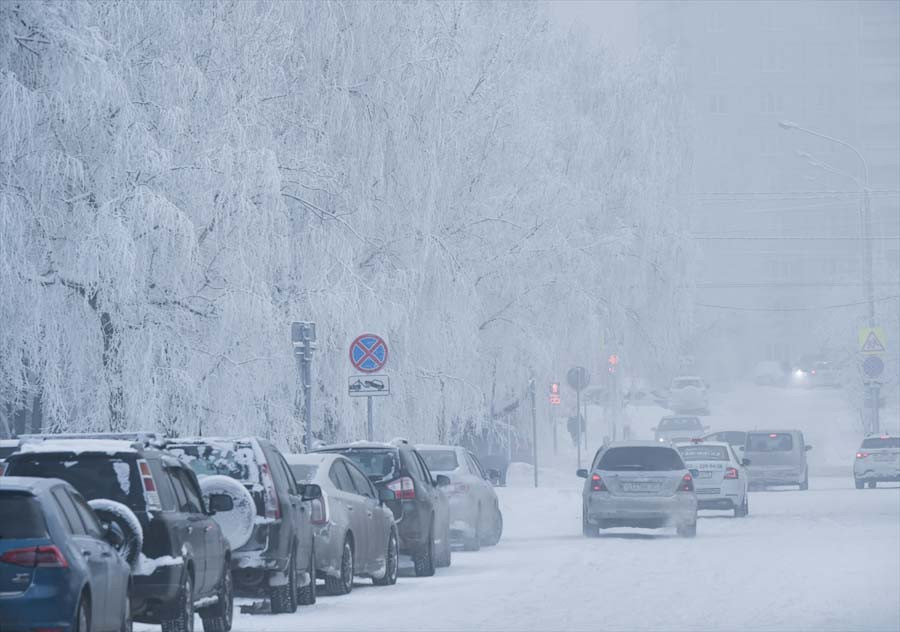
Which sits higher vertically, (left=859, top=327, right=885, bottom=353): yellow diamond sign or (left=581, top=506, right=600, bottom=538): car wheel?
(left=859, top=327, right=885, bottom=353): yellow diamond sign

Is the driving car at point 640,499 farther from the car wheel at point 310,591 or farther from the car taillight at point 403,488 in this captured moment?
the car wheel at point 310,591

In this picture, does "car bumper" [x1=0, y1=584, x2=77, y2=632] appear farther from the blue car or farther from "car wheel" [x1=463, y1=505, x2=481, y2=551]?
"car wheel" [x1=463, y1=505, x2=481, y2=551]

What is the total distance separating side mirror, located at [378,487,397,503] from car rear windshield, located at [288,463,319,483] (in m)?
2.65

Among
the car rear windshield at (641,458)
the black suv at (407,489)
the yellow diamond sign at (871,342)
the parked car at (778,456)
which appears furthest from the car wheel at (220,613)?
the yellow diamond sign at (871,342)

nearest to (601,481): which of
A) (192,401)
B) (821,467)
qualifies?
(192,401)

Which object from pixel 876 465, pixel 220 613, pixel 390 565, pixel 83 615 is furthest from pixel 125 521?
pixel 876 465

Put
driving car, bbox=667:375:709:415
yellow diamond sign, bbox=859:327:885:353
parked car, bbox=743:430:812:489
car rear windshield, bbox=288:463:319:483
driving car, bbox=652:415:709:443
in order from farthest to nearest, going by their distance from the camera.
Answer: driving car, bbox=667:375:709:415, driving car, bbox=652:415:709:443, yellow diamond sign, bbox=859:327:885:353, parked car, bbox=743:430:812:489, car rear windshield, bbox=288:463:319:483

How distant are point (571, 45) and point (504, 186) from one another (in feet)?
39.1

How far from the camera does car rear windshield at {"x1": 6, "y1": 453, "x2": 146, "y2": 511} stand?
43.2ft

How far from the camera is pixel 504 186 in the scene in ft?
127

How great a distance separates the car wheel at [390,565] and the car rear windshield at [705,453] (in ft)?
52.5

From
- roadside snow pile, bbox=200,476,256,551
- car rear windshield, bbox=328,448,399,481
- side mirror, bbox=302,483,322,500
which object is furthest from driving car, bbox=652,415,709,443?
roadside snow pile, bbox=200,476,256,551

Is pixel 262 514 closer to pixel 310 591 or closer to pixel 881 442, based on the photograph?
pixel 310 591

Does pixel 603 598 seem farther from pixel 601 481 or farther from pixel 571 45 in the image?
pixel 571 45
